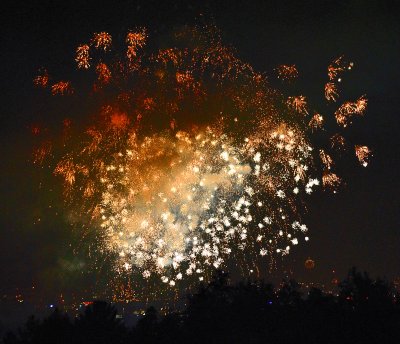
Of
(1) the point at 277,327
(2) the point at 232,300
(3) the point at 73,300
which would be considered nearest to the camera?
(1) the point at 277,327

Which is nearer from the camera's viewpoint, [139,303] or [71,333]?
[71,333]

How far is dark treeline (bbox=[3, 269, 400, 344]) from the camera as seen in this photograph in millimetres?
14523

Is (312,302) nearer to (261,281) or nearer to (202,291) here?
(261,281)

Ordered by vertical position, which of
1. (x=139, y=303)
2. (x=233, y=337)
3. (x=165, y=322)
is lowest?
(x=233, y=337)

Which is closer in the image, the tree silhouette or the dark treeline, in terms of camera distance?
the tree silhouette

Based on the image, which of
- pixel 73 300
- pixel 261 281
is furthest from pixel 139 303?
pixel 261 281

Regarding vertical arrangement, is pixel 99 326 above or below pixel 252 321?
above

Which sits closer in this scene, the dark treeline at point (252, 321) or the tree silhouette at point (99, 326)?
the tree silhouette at point (99, 326)

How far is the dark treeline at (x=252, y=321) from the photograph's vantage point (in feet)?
47.6

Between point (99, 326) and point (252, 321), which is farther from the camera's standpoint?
point (252, 321)

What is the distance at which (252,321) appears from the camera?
15672 mm

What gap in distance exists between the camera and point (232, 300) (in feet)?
54.3
